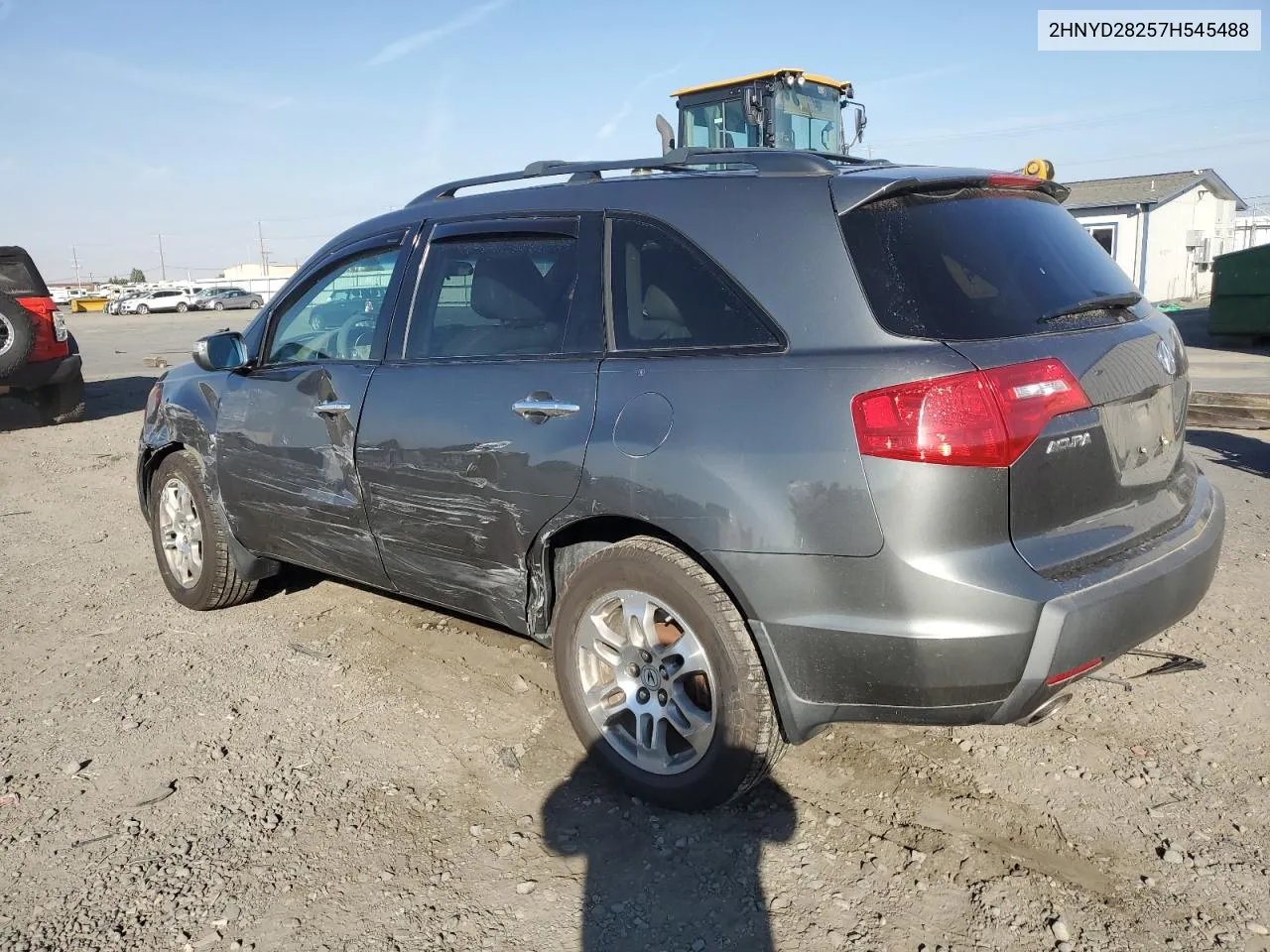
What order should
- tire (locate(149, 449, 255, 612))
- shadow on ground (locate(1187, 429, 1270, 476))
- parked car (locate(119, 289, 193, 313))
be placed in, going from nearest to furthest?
tire (locate(149, 449, 255, 612)), shadow on ground (locate(1187, 429, 1270, 476)), parked car (locate(119, 289, 193, 313))

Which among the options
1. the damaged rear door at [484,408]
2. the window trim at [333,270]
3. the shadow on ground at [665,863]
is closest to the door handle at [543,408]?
the damaged rear door at [484,408]

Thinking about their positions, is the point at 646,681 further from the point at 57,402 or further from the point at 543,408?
the point at 57,402

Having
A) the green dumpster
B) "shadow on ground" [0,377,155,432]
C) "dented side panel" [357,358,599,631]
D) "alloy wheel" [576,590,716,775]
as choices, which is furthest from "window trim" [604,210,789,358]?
the green dumpster

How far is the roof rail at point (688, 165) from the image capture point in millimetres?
2852

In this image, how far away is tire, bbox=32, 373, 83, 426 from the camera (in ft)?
37.7

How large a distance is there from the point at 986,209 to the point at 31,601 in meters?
4.95

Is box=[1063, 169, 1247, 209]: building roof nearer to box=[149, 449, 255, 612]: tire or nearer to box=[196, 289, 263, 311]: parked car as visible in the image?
box=[149, 449, 255, 612]: tire

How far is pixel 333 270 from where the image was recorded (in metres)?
4.15

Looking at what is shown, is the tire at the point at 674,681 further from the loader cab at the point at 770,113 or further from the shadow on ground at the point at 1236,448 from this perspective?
the loader cab at the point at 770,113

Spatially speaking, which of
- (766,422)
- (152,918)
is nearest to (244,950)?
(152,918)

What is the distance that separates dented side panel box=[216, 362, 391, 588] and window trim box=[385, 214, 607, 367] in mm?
224

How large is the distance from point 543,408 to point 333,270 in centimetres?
158

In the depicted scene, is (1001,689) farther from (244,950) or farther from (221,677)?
(221,677)

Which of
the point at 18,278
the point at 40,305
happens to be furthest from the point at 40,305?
the point at 18,278
